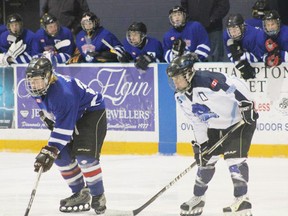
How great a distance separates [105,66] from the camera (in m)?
9.14

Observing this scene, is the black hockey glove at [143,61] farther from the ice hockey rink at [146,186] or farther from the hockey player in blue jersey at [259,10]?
the hockey player in blue jersey at [259,10]

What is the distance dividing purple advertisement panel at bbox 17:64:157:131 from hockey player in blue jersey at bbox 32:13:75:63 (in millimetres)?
216

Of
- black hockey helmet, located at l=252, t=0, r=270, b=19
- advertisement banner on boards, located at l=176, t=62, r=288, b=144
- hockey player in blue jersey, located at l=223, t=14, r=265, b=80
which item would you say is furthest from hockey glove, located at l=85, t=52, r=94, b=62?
black hockey helmet, located at l=252, t=0, r=270, b=19

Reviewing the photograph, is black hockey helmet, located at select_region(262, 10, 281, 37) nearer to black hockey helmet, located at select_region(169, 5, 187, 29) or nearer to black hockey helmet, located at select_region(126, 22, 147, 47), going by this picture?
black hockey helmet, located at select_region(169, 5, 187, 29)

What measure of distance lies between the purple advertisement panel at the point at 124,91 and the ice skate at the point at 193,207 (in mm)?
2852

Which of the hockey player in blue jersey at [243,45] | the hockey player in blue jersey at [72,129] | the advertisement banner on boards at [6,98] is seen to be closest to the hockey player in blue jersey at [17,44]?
the advertisement banner on boards at [6,98]

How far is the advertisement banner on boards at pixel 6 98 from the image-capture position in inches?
374

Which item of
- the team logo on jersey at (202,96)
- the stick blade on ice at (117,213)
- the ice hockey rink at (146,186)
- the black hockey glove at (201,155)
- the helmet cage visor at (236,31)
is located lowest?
the ice hockey rink at (146,186)

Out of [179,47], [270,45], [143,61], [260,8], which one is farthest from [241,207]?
[260,8]

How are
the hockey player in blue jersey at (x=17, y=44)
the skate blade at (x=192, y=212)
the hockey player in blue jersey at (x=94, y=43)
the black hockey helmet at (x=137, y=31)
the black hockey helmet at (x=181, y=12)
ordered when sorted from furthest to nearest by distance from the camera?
the hockey player in blue jersey at (x=17, y=44)
the hockey player in blue jersey at (x=94, y=43)
the black hockey helmet at (x=137, y=31)
the black hockey helmet at (x=181, y=12)
the skate blade at (x=192, y=212)

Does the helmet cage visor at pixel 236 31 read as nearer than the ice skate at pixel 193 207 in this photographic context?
No

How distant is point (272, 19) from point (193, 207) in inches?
111

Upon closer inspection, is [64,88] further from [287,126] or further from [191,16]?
[191,16]

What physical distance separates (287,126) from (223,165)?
0.70 meters
